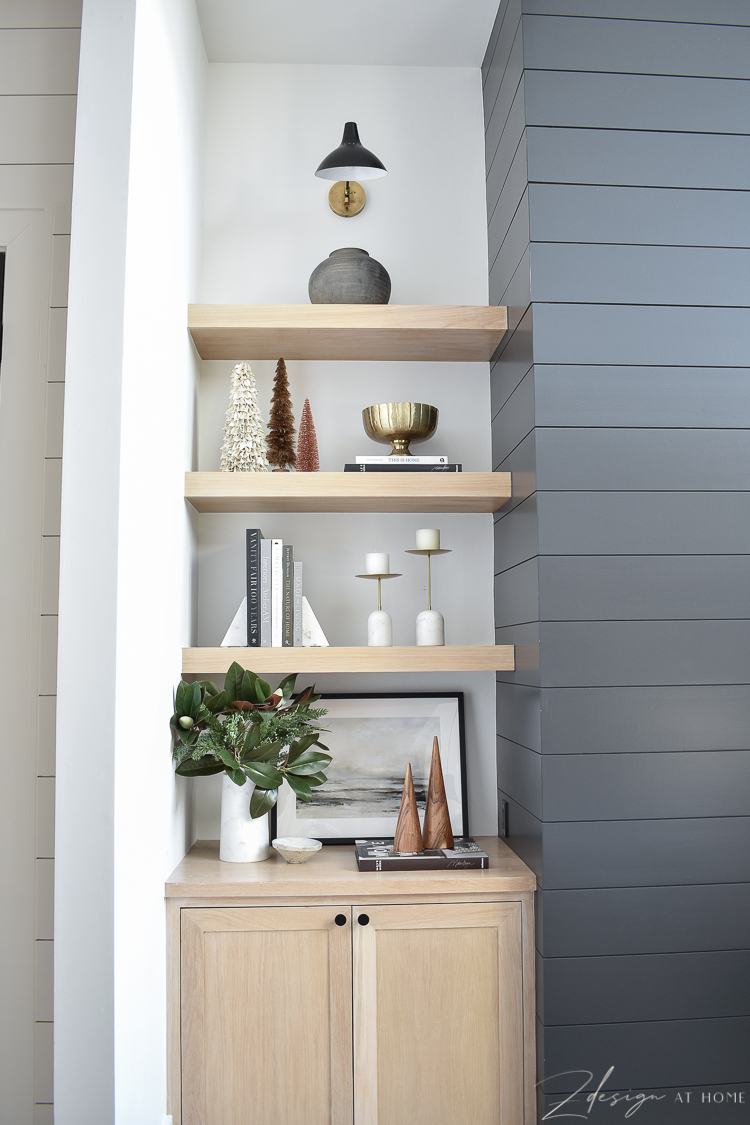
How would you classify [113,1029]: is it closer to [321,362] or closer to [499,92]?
[321,362]

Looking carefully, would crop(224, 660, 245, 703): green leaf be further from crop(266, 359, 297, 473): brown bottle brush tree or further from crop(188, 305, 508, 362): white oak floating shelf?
crop(188, 305, 508, 362): white oak floating shelf

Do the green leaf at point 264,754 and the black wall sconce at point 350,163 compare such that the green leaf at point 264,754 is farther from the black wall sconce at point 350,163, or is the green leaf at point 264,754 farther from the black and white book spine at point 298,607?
the black wall sconce at point 350,163

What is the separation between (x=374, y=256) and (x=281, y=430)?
655 millimetres

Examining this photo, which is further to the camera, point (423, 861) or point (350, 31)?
point (350, 31)

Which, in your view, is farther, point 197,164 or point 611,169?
point 197,164

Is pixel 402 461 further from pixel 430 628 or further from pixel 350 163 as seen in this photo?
pixel 350 163

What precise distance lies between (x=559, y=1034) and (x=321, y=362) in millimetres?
1782

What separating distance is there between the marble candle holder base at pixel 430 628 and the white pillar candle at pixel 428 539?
0.56ft

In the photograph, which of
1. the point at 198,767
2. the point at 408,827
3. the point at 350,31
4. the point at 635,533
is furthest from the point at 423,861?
the point at 350,31

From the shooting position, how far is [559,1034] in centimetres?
165

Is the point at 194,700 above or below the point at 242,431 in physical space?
below

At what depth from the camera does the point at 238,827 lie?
1908 mm

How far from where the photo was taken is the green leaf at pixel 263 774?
181 cm

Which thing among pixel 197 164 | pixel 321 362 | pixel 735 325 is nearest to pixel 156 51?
pixel 197 164
